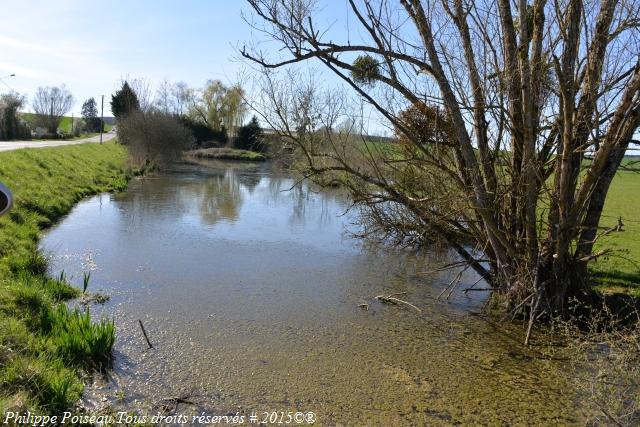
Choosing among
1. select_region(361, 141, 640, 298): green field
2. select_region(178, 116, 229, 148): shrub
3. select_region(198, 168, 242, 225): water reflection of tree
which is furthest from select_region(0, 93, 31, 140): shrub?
select_region(361, 141, 640, 298): green field

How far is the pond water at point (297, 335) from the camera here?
4.93 metres

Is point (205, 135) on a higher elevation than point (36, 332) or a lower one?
higher

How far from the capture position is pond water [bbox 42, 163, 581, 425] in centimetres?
493

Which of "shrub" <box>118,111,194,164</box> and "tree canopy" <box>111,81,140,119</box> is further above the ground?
"tree canopy" <box>111,81,140,119</box>

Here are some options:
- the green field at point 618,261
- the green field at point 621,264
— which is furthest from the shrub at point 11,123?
the green field at point 621,264

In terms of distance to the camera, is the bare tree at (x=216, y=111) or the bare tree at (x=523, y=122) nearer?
the bare tree at (x=523, y=122)

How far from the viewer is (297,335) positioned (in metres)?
6.57

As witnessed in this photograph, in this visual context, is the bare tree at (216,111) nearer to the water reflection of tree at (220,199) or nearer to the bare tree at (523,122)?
the water reflection of tree at (220,199)

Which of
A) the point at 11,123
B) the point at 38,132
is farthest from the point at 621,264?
the point at 38,132

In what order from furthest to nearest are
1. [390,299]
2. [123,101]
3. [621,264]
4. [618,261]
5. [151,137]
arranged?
[123,101]
[151,137]
[618,261]
[621,264]
[390,299]

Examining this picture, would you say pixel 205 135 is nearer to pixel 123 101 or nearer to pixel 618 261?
pixel 123 101

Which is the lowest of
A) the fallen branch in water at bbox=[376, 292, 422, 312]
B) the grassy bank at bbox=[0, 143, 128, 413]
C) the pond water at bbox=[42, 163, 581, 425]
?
the pond water at bbox=[42, 163, 581, 425]

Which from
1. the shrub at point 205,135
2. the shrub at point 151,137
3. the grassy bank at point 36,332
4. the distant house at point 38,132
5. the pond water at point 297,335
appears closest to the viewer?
the grassy bank at point 36,332

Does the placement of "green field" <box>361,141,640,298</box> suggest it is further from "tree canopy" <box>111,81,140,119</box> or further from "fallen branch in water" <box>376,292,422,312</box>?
"tree canopy" <box>111,81,140,119</box>
